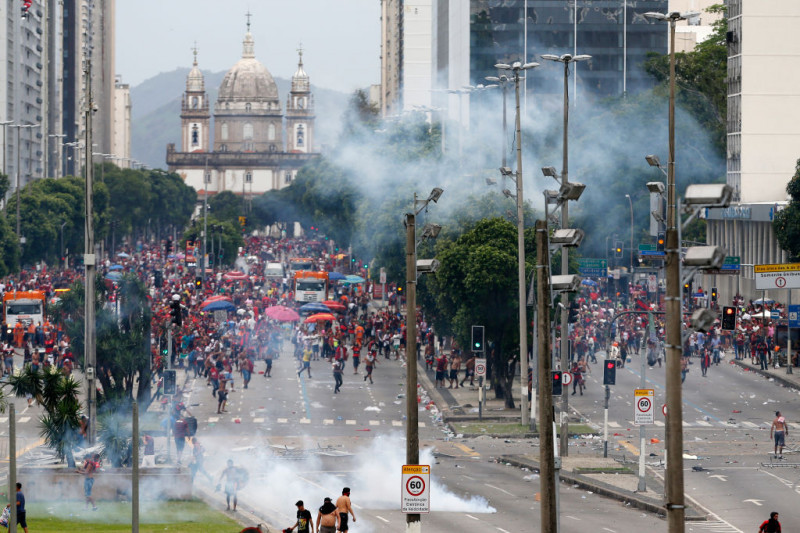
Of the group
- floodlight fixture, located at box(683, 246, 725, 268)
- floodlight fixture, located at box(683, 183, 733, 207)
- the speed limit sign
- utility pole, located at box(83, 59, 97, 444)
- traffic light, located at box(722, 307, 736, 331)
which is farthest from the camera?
traffic light, located at box(722, 307, 736, 331)

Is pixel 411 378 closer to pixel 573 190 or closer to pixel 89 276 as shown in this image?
pixel 573 190

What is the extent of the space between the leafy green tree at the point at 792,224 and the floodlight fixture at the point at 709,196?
51.6 metres

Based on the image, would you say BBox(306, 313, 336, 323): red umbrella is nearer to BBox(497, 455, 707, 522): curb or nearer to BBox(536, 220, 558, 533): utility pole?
BBox(497, 455, 707, 522): curb

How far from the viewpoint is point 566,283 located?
22.6 metres

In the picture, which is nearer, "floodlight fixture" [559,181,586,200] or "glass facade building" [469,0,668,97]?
"floodlight fixture" [559,181,586,200]

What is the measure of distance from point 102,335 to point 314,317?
27140 millimetres

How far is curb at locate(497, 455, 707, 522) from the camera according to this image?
32844 mm

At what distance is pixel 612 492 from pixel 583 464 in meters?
4.56

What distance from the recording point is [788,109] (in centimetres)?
7819

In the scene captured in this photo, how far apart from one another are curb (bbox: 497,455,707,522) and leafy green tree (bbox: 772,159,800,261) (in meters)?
30.2

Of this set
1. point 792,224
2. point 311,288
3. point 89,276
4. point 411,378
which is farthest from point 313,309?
point 411,378

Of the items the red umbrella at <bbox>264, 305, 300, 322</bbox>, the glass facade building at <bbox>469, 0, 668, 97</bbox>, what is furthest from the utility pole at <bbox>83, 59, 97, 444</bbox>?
the glass facade building at <bbox>469, 0, 668, 97</bbox>

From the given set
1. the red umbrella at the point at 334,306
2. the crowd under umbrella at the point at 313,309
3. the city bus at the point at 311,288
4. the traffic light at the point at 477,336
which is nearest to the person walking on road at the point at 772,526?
the traffic light at the point at 477,336

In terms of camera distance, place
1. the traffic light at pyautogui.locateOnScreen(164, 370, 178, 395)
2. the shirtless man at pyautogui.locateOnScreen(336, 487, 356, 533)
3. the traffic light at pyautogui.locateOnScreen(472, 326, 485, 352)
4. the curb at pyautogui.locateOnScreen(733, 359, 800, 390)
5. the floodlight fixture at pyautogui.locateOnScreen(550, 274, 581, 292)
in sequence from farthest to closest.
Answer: the curb at pyautogui.locateOnScreen(733, 359, 800, 390) < the traffic light at pyautogui.locateOnScreen(472, 326, 485, 352) < the traffic light at pyautogui.locateOnScreen(164, 370, 178, 395) < the shirtless man at pyautogui.locateOnScreen(336, 487, 356, 533) < the floodlight fixture at pyautogui.locateOnScreen(550, 274, 581, 292)
